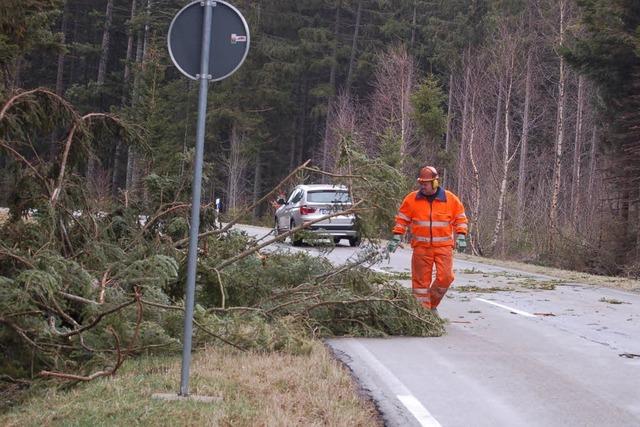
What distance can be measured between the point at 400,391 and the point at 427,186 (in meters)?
4.40

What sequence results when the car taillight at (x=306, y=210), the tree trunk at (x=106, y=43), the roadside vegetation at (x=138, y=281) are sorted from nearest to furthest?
the roadside vegetation at (x=138, y=281)
the car taillight at (x=306, y=210)
the tree trunk at (x=106, y=43)

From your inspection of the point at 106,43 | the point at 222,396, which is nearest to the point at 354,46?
the point at 106,43

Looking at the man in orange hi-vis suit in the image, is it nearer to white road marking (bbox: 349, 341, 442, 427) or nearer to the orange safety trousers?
the orange safety trousers

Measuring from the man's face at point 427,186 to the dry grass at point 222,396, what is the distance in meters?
3.77

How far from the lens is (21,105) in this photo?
10750 millimetres

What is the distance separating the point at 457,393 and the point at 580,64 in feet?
65.7

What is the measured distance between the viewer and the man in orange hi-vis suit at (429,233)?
10.8 meters

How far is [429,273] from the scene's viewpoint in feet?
35.8

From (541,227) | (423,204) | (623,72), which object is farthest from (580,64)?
(423,204)

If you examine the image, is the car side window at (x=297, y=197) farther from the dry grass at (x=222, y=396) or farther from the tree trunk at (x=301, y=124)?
the tree trunk at (x=301, y=124)

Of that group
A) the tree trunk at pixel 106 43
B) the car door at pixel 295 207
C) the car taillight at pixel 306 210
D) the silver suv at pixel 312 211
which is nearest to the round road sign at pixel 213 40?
the silver suv at pixel 312 211

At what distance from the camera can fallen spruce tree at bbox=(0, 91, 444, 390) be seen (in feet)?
26.2

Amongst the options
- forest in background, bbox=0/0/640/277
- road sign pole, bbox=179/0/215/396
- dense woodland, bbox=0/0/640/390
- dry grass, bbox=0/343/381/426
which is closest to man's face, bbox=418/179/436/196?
forest in background, bbox=0/0/640/277

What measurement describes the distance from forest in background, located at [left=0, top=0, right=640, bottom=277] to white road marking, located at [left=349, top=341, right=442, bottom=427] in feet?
8.39
